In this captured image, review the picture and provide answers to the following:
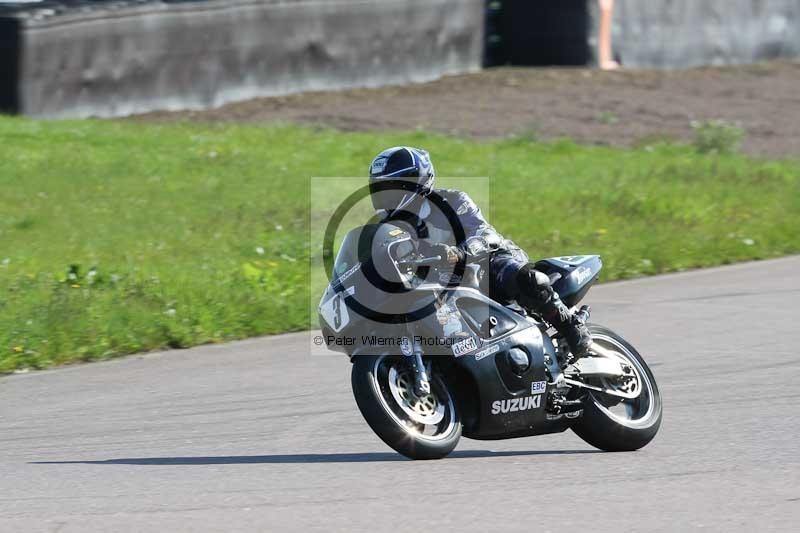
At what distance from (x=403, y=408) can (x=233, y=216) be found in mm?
8487

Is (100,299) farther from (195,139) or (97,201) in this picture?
(195,139)

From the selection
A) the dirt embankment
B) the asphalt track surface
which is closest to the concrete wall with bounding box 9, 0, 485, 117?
the dirt embankment

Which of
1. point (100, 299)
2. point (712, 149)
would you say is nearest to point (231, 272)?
point (100, 299)

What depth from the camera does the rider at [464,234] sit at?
6844 mm

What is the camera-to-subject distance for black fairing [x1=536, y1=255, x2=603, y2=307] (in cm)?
742

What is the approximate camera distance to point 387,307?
22.0ft

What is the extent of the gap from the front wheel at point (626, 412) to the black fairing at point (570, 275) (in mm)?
245

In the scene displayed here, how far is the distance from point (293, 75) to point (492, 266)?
15551mm

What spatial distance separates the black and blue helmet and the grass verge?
4152mm

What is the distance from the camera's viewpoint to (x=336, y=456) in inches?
289

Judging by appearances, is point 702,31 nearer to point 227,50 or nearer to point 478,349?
point 227,50

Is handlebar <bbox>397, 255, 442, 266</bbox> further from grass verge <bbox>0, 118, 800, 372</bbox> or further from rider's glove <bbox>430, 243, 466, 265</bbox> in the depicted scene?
grass verge <bbox>0, 118, 800, 372</bbox>

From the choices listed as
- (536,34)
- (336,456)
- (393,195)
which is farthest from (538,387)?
(536,34)

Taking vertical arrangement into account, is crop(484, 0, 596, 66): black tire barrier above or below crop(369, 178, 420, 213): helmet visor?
below
